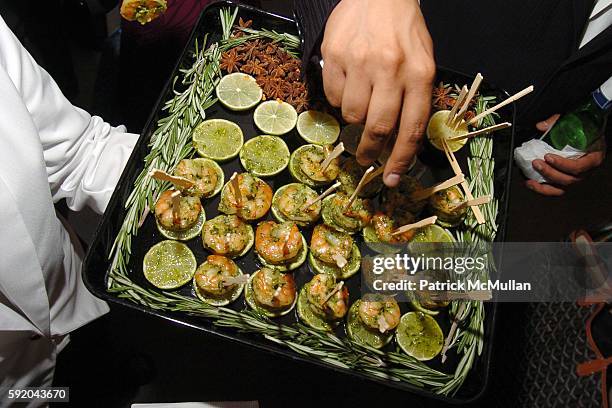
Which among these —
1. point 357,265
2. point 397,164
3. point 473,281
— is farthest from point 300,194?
point 473,281

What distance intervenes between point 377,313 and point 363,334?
0.30 feet

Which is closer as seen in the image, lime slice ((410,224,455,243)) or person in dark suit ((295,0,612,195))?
person in dark suit ((295,0,612,195))

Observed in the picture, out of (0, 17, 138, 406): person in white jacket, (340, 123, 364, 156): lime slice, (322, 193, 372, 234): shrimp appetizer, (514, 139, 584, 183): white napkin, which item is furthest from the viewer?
(514, 139, 584, 183): white napkin

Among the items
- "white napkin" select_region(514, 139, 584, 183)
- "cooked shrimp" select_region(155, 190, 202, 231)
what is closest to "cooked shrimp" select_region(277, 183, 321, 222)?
"cooked shrimp" select_region(155, 190, 202, 231)

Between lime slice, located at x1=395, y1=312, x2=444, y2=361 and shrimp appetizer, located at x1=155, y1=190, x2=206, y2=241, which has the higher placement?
shrimp appetizer, located at x1=155, y1=190, x2=206, y2=241

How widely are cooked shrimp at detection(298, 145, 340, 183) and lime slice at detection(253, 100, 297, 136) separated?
0.43 feet

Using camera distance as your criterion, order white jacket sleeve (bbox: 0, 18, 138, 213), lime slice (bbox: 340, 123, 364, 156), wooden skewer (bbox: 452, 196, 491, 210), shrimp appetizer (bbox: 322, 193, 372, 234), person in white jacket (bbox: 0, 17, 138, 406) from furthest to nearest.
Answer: lime slice (bbox: 340, 123, 364, 156), shrimp appetizer (bbox: 322, 193, 372, 234), wooden skewer (bbox: 452, 196, 491, 210), white jacket sleeve (bbox: 0, 18, 138, 213), person in white jacket (bbox: 0, 17, 138, 406)

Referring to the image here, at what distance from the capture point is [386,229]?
1.79m

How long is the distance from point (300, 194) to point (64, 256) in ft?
2.70

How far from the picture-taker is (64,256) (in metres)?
1.55

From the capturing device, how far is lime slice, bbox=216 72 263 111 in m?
1.93

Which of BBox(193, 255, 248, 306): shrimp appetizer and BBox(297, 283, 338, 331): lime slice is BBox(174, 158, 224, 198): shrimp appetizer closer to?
Answer: BBox(193, 255, 248, 306): shrimp appetizer

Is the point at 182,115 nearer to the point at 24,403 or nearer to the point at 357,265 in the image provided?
the point at 357,265

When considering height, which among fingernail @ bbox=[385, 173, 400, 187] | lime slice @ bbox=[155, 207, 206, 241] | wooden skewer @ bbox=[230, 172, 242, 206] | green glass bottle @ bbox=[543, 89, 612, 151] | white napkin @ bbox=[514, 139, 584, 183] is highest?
green glass bottle @ bbox=[543, 89, 612, 151]
